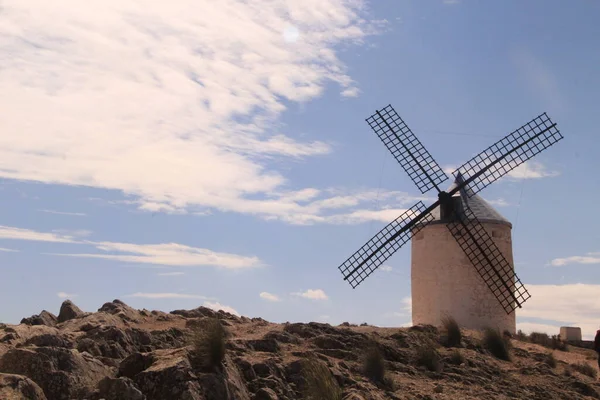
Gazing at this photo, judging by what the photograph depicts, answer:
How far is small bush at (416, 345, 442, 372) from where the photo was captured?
17844 mm

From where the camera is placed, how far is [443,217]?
2630 cm

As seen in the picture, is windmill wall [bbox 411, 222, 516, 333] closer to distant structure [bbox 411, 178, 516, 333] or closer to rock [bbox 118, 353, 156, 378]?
distant structure [bbox 411, 178, 516, 333]


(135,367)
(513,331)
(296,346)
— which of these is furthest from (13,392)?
(513,331)

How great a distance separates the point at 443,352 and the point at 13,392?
12.2 meters

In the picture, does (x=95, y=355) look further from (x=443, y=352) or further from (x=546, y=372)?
(x=546, y=372)

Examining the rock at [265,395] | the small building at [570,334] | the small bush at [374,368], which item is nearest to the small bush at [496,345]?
the small bush at [374,368]

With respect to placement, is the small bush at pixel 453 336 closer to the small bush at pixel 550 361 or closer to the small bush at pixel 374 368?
the small bush at pixel 550 361

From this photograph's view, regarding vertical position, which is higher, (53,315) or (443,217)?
(443,217)

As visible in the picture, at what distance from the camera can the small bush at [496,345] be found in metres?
21.1

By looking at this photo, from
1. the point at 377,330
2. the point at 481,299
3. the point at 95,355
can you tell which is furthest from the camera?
the point at 481,299

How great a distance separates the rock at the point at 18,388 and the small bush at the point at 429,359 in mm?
9858

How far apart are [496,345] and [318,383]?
9.67 metres

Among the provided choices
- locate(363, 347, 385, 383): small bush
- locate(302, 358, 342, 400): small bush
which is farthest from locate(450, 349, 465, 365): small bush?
locate(302, 358, 342, 400): small bush

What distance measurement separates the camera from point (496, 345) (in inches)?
843
